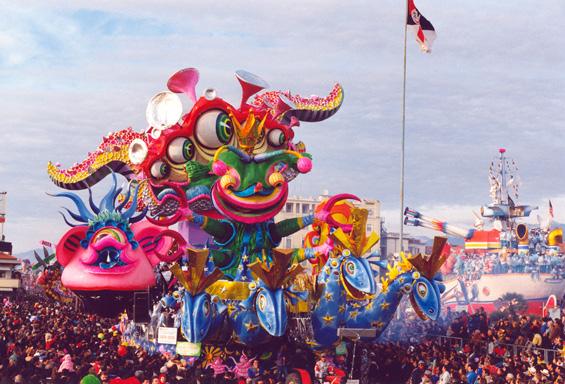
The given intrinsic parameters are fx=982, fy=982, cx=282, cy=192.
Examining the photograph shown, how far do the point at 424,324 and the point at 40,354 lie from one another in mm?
12960

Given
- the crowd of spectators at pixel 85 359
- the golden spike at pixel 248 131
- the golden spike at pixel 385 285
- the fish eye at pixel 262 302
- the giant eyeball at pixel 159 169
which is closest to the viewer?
the crowd of spectators at pixel 85 359

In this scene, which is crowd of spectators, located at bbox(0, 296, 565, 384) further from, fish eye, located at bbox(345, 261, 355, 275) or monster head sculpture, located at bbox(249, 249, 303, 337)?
fish eye, located at bbox(345, 261, 355, 275)

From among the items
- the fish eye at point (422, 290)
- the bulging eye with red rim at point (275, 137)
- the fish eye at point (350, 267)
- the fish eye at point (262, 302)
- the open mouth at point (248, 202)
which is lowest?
the fish eye at point (262, 302)

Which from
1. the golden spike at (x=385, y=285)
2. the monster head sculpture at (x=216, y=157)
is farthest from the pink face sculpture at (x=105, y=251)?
the golden spike at (x=385, y=285)

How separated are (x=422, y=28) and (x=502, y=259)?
1033cm

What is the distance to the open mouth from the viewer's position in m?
24.8

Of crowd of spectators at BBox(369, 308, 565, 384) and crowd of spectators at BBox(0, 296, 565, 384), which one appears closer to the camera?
crowd of spectators at BBox(0, 296, 565, 384)

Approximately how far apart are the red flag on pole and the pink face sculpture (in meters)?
10.4

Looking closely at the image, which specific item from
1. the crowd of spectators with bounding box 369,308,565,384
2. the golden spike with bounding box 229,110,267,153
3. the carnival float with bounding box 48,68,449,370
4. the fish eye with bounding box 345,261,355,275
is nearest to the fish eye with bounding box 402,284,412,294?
the carnival float with bounding box 48,68,449,370

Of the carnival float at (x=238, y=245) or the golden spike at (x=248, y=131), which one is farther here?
the golden spike at (x=248, y=131)

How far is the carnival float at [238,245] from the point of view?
23109mm

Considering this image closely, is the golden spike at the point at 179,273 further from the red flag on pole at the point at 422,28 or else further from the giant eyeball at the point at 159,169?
the red flag on pole at the point at 422,28

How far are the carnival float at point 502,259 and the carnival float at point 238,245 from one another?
11.3 m

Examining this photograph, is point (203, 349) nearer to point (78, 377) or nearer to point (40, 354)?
point (40, 354)
